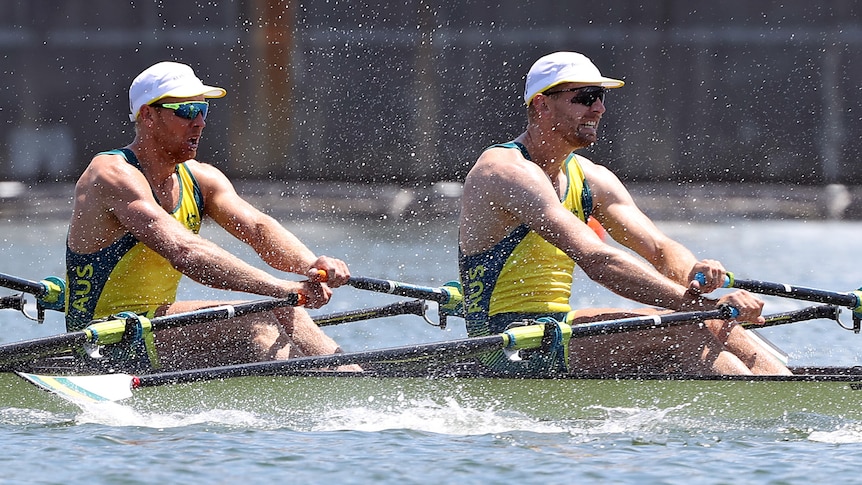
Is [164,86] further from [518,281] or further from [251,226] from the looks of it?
[518,281]

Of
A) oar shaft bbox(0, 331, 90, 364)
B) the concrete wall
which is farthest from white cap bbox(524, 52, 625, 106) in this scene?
the concrete wall

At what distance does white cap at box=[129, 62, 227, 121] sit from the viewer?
6438 millimetres

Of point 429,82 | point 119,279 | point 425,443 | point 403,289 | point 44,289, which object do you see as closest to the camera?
point 425,443

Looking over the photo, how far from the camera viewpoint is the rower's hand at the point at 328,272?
6.41 m

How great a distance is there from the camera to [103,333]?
593cm

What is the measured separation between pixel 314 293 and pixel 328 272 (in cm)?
17

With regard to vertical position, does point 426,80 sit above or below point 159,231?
above

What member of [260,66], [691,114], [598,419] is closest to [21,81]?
[260,66]

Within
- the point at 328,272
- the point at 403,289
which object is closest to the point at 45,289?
the point at 328,272

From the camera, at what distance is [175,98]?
21.1ft

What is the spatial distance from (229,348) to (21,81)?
15285mm

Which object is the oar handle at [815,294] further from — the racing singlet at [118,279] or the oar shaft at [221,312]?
the racing singlet at [118,279]

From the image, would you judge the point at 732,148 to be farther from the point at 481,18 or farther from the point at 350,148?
the point at 350,148

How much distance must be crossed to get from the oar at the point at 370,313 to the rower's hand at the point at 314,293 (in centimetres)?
97
